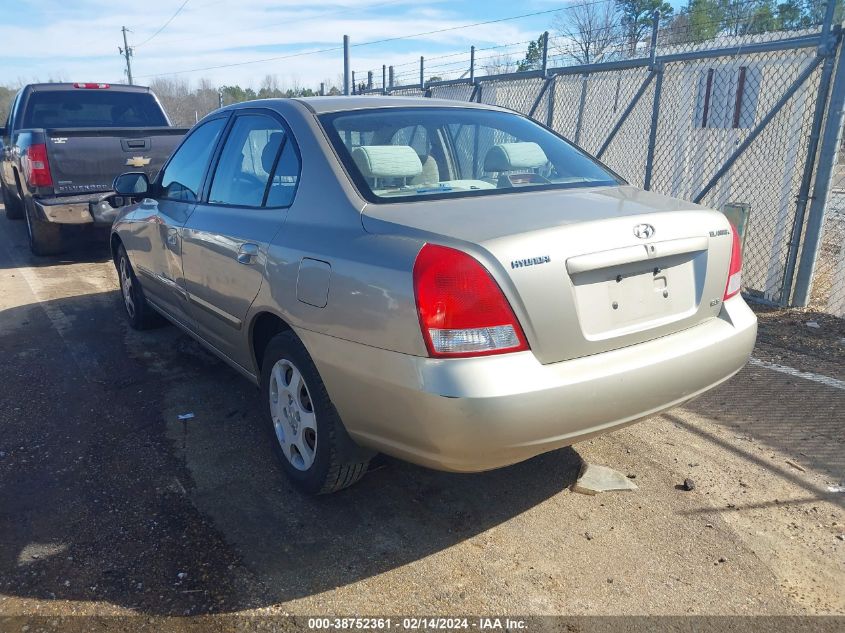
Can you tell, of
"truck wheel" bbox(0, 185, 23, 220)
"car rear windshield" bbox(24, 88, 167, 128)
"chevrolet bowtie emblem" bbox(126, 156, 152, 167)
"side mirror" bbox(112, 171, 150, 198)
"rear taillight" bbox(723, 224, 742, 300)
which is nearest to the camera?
"rear taillight" bbox(723, 224, 742, 300)

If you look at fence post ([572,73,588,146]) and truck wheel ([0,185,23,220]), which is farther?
truck wheel ([0,185,23,220])

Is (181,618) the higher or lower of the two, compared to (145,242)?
lower

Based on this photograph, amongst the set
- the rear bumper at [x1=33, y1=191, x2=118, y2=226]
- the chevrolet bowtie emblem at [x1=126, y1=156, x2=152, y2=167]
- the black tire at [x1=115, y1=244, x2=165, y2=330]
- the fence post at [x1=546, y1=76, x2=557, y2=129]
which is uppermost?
the fence post at [x1=546, y1=76, x2=557, y2=129]

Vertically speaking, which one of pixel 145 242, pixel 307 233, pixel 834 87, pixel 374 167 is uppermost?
pixel 834 87

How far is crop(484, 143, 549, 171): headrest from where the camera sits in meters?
3.28

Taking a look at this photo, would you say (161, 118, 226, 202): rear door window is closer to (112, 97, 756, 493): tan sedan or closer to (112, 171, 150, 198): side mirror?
(112, 171, 150, 198): side mirror

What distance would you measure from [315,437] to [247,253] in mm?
914

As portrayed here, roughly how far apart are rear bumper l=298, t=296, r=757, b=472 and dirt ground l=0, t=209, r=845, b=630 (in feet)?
1.58

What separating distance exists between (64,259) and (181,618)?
7470mm

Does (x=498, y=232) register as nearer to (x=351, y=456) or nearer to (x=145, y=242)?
(x=351, y=456)

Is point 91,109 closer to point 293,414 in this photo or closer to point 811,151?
point 293,414

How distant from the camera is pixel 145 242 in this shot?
4.62 m

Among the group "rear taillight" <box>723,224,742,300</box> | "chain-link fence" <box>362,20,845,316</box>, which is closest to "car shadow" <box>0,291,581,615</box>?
"rear taillight" <box>723,224,742,300</box>

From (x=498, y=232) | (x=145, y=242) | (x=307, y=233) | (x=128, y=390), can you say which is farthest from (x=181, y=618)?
(x=145, y=242)
